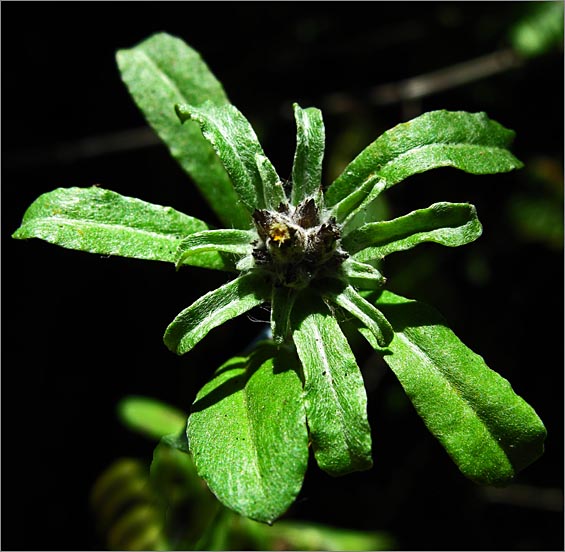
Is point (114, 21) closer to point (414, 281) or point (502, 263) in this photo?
point (414, 281)

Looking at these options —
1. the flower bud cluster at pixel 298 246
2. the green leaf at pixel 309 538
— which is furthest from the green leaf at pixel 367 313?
the green leaf at pixel 309 538

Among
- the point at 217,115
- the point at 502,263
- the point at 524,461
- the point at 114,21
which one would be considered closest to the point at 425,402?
the point at 524,461

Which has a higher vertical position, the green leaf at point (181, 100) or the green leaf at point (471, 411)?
the green leaf at point (181, 100)

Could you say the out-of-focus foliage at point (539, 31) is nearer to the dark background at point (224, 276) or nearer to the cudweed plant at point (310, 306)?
the dark background at point (224, 276)

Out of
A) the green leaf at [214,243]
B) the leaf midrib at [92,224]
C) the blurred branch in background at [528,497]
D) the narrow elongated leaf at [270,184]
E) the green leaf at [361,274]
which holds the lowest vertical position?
the blurred branch in background at [528,497]

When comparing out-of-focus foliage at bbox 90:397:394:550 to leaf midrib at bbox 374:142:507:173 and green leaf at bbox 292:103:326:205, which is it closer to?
green leaf at bbox 292:103:326:205

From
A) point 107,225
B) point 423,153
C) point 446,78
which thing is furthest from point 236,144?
point 446,78
